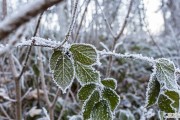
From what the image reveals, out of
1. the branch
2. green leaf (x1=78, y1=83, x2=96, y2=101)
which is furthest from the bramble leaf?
the branch

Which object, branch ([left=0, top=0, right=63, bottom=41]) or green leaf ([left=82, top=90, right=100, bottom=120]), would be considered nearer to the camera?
branch ([left=0, top=0, right=63, bottom=41])

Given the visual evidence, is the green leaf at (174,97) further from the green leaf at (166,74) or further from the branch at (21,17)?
the branch at (21,17)

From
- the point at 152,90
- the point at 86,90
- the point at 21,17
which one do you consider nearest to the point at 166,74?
the point at 152,90

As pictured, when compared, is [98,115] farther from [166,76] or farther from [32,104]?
[32,104]

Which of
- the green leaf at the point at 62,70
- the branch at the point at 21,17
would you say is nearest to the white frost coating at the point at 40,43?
the green leaf at the point at 62,70

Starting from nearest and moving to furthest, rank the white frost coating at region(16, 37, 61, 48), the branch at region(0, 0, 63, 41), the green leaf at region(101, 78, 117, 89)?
the branch at region(0, 0, 63, 41), the white frost coating at region(16, 37, 61, 48), the green leaf at region(101, 78, 117, 89)

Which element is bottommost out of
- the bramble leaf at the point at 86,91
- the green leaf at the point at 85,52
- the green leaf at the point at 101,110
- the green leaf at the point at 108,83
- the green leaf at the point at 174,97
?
the green leaf at the point at 101,110

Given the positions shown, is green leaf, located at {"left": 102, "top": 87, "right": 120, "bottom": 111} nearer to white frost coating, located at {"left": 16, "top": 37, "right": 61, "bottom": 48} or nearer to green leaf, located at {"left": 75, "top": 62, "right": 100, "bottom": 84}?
green leaf, located at {"left": 75, "top": 62, "right": 100, "bottom": 84}

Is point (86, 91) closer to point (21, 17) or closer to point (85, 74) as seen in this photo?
point (85, 74)

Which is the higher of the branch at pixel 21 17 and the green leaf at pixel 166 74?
the branch at pixel 21 17
